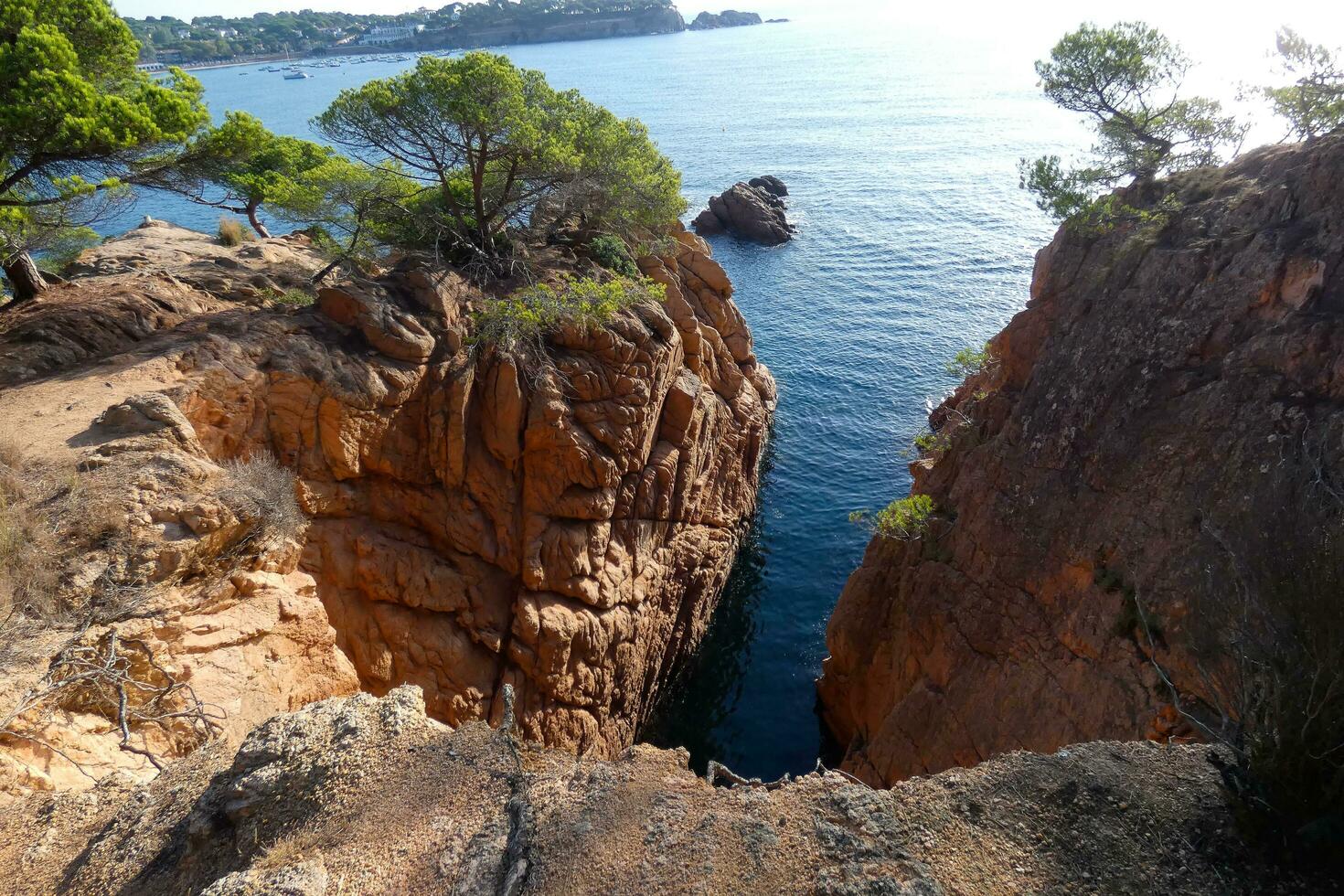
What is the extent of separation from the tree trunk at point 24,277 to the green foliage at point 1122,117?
86.4 feet

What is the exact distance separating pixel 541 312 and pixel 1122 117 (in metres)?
17.6

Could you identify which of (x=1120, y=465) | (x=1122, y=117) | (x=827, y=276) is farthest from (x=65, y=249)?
(x=827, y=276)

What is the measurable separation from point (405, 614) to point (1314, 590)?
17346mm

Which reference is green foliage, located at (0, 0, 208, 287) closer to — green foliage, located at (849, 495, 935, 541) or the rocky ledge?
green foliage, located at (849, 495, 935, 541)

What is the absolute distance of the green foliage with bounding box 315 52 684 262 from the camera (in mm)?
18953

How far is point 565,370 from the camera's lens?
1964 centimetres

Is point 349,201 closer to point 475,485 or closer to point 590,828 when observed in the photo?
point 475,485

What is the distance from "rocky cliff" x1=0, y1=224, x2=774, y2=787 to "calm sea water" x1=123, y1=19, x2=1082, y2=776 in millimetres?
4031

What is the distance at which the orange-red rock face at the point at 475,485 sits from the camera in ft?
53.7

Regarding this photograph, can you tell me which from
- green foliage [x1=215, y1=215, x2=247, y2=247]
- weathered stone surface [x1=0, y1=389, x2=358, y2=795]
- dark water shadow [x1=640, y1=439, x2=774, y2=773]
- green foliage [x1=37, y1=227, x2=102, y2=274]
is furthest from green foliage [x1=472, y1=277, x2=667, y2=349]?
green foliage [x1=215, y1=215, x2=247, y2=247]

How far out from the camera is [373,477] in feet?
58.4

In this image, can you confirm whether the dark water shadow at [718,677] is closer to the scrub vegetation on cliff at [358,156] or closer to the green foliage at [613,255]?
the green foliage at [613,255]

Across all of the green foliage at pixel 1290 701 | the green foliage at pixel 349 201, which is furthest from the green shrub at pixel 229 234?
the green foliage at pixel 1290 701

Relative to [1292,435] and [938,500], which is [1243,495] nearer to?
[1292,435]
